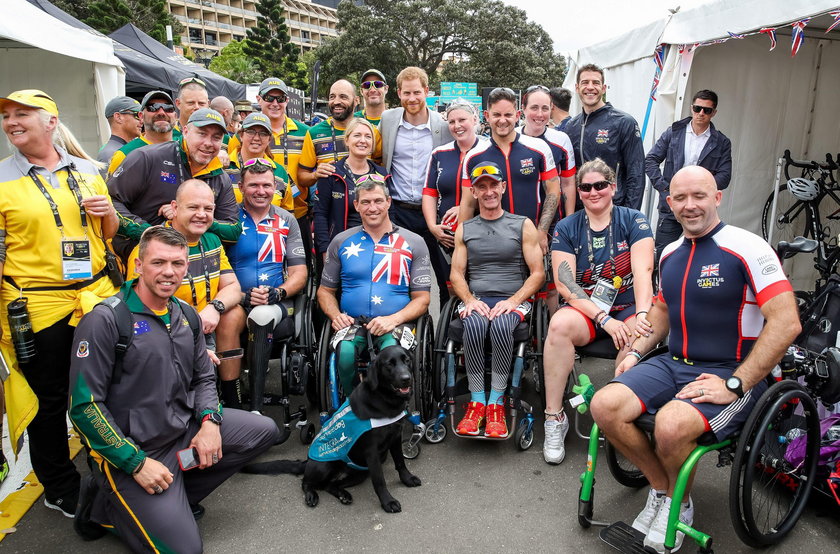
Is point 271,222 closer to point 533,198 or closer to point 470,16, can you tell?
point 533,198

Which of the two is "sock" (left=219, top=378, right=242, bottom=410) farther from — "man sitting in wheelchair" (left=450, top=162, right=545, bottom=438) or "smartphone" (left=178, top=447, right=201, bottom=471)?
"man sitting in wheelchair" (left=450, top=162, right=545, bottom=438)

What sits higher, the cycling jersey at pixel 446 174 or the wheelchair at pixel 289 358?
the cycling jersey at pixel 446 174

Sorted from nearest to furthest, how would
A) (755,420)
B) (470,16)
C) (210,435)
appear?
(755,420)
(210,435)
(470,16)

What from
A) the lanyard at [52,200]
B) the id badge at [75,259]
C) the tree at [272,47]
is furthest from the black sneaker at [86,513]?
the tree at [272,47]

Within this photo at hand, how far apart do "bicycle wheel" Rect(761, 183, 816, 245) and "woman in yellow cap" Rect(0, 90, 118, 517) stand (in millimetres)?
6244

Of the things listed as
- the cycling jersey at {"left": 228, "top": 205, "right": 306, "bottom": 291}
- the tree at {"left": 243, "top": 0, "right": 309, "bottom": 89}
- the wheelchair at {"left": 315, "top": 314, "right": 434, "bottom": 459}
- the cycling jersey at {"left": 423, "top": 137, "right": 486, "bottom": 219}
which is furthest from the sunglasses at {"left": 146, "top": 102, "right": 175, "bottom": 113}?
the tree at {"left": 243, "top": 0, "right": 309, "bottom": 89}

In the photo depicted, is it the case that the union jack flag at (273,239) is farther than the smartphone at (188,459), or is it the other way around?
the union jack flag at (273,239)

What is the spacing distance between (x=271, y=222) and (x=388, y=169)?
1090 millimetres

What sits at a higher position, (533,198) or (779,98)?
(779,98)

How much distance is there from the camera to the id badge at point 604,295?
3332 millimetres

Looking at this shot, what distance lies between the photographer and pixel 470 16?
36031 millimetres

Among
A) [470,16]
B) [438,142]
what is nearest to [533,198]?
[438,142]

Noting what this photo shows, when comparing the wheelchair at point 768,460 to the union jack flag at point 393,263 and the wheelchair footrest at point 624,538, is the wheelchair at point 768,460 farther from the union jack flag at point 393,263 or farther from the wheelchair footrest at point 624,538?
the union jack flag at point 393,263

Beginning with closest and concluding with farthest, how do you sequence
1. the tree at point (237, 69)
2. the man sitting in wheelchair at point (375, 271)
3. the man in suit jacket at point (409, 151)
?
the man sitting in wheelchair at point (375, 271)
the man in suit jacket at point (409, 151)
the tree at point (237, 69)
